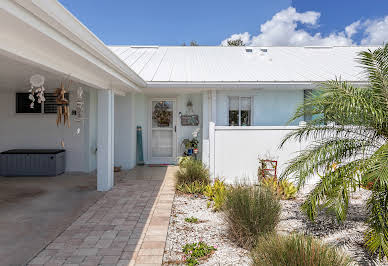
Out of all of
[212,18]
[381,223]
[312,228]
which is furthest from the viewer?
[212,18]

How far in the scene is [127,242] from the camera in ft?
11.9

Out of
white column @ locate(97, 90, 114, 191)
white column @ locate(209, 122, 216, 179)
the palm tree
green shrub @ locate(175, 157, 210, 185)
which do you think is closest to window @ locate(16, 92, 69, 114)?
white column @ locate(97, 90, 114, 191)

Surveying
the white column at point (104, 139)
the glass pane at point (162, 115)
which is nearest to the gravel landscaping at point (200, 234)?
the white column at point (104, 139)

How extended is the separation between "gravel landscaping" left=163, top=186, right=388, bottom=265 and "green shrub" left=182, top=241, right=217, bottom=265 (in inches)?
2.6

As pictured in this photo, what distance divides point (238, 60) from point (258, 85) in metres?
3.01

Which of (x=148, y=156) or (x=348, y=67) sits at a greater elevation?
(x=348, y=67)

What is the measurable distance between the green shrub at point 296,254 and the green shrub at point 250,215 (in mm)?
837

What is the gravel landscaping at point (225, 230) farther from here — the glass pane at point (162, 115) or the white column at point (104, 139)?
the glass pane at point (162, 115)

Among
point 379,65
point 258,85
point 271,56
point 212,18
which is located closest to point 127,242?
point 379,65

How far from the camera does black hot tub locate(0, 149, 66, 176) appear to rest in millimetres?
7789

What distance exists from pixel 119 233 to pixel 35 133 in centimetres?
626

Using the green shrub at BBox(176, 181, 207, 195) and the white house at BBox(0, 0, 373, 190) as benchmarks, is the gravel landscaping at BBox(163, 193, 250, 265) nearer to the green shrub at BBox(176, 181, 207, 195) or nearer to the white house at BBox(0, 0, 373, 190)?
the green shrub at BBox(176, 181, 207, 195)

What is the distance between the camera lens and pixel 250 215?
3.49 meters

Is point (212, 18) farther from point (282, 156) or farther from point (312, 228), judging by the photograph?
point (312, 228)
